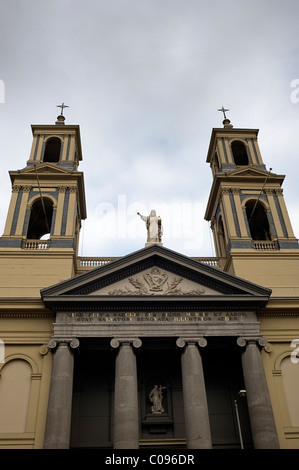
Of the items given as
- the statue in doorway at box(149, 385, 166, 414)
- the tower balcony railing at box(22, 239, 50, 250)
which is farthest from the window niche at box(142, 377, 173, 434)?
the tower balcony railing at box(22, 239, 50, 250)

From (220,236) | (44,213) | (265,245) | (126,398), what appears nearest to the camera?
(126,398)

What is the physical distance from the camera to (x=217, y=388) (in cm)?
2375

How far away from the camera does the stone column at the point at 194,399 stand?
1933 centimetres

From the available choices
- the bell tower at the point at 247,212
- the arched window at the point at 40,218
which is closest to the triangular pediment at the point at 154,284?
the bell tower at the point at 247,212

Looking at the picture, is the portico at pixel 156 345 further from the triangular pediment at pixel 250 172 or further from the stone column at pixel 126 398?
the triangular pediment at pixel 250 172

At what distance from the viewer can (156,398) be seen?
23.0 m

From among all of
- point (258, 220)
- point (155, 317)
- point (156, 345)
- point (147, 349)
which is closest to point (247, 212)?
point (258, 220)

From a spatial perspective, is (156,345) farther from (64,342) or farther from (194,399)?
(64,342)

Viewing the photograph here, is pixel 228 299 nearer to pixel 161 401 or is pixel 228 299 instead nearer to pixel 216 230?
pixel 161 401

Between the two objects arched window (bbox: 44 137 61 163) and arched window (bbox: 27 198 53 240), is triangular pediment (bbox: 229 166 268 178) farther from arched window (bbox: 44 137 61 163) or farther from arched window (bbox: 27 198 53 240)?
arched window (bbox: 44 137 61 163)

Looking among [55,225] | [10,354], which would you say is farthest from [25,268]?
[10,354]

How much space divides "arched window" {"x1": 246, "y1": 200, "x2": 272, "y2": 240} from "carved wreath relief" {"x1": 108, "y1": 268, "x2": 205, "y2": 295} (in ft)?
28.9

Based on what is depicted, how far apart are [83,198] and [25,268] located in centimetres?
827

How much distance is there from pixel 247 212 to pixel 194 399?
587 inches
